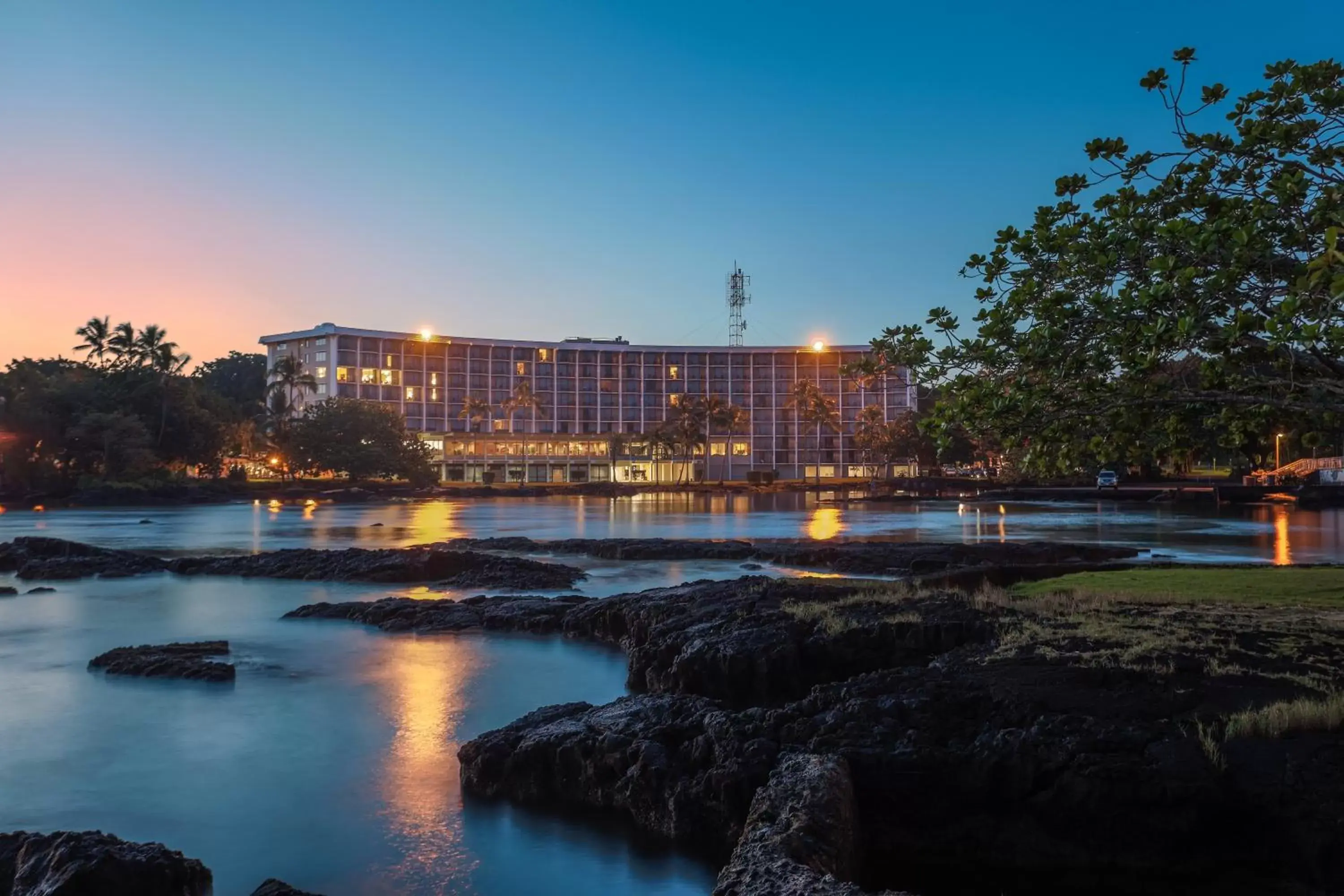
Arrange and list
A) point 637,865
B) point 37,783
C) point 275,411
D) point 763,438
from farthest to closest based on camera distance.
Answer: point 763,438 → point 275,411 → point 37,783 → point 637,865

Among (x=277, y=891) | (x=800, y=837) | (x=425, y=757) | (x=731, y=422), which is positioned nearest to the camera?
(x=800, y=837)

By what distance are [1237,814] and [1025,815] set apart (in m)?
1.51

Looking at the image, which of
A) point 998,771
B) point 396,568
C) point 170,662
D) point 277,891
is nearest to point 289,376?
point 396,568

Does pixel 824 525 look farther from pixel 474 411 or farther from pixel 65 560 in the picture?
pixel 474 411

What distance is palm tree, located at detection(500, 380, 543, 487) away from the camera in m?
164

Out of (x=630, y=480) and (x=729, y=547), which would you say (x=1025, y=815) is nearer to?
(x=729, y=547)

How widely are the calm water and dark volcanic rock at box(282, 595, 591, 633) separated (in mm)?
618

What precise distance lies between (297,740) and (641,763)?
5.99m

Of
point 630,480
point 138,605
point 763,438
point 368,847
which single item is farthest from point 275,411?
point 368,847

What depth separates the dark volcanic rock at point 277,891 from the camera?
6.94m

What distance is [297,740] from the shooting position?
13.0 meters

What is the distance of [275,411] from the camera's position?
122 m

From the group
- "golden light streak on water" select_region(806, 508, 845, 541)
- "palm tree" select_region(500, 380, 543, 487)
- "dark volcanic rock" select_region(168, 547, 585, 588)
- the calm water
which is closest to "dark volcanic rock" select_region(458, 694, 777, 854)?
the calm water

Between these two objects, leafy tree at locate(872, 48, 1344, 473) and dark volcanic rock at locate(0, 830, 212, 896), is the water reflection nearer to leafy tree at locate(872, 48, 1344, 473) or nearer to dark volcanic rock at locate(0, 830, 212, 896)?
dark volcanic rock at locate(0, 830, 212, 896)
